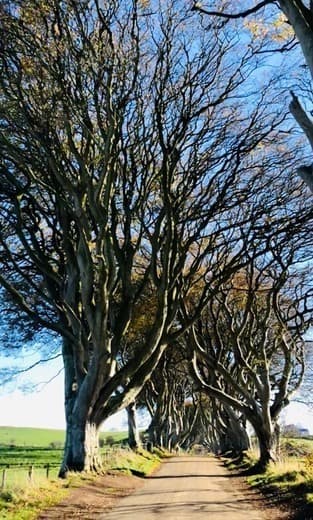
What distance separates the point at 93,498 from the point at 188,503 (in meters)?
2.14

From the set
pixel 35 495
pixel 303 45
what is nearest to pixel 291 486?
pixel 35 495

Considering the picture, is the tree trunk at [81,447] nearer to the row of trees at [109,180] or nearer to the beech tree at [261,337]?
the row of trees at [109,180]

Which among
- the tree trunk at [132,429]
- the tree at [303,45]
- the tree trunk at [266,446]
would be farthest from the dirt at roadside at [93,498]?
the tree trunk at [132,429]

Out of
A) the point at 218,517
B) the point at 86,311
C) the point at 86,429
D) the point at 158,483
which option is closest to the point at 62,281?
the point at 86,311

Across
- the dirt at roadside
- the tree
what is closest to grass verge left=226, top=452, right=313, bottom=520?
the dirt at roadside

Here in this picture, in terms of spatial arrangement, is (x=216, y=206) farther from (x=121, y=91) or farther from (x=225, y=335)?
(x=225, y=335)

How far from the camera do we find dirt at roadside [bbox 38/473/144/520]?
965cm

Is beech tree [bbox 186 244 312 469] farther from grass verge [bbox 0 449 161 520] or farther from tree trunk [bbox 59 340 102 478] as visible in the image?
grass verge [bbox 0 449 161 520]

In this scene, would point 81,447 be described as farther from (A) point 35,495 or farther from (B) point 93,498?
(A) point 35,495

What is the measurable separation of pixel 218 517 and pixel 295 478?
513 centimetres

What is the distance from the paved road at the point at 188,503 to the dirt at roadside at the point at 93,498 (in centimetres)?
29

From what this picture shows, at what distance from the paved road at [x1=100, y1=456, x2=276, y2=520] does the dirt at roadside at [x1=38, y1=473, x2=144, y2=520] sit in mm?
291

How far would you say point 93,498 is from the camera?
11.8 metres

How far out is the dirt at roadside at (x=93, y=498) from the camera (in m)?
9.65
